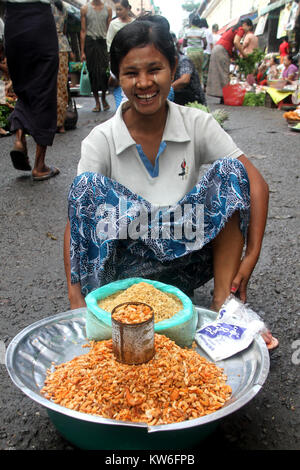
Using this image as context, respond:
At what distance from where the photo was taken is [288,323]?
2113 mm

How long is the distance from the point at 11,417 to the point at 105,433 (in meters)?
0.54

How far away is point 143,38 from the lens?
1.75m

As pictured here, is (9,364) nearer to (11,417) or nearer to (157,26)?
(11,417)

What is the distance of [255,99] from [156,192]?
8.99 metres

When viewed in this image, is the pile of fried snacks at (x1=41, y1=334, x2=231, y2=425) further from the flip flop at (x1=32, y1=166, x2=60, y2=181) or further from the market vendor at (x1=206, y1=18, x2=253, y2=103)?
the market vendor at (x1=206, y1=18, x2=253, y2=103)

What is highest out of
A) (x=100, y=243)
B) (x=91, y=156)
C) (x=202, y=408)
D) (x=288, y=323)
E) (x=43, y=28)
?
(x=43, y=28)

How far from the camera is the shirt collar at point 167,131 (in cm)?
189

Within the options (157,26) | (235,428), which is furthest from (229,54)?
(235,428)

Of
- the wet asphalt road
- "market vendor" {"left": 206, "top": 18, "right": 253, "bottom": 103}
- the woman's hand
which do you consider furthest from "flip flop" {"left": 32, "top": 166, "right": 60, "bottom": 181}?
"market vendor" {"left": 206, "top": 18, "right": 253, "bottom": 103}

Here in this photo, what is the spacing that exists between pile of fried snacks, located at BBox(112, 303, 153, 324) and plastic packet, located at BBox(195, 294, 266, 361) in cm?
33

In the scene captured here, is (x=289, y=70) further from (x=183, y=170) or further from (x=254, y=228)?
(x=254, y=228)

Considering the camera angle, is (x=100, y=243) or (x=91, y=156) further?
(x=91, y=156)

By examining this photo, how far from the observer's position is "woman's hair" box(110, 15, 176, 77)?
1.76m

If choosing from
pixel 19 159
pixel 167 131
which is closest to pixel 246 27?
pixel 19 159
